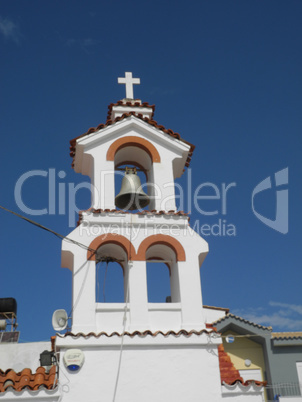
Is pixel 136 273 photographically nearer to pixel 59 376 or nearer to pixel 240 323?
pixel 59 376

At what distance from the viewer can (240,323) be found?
849 inches

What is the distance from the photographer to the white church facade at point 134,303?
10953 millimetres

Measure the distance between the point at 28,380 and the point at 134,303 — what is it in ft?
9.08

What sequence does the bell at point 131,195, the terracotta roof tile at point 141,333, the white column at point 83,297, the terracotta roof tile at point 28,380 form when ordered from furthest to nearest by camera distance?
1. the bell at point 131,195
2. the white column at point 83,297
3. the terracotta roof tile at point 141,333
4. the terracotta roof tile at point 28,380

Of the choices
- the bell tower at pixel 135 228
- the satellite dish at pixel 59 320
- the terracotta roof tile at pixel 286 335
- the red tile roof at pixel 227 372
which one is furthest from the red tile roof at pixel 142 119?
the terracotta roof tile at pixel 286 335

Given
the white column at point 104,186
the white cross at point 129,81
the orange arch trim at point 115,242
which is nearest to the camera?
the orange arch trim at point 115,242

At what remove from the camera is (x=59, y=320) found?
37.9ft

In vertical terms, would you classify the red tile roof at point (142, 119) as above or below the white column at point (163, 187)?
above

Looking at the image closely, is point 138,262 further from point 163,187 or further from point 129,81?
point 129,81

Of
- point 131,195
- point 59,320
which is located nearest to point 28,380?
point 59,320

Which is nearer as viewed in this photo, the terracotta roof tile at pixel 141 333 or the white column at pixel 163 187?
the terracotta roof tile at pixel 141 333

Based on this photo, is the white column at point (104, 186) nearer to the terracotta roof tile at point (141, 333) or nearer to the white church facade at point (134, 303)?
the white church facade at point (134, 303)

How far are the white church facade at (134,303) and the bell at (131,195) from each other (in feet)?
0.09

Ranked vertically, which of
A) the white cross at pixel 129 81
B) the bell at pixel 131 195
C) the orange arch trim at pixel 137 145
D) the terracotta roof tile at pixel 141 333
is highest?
the white cross at pixel 129 81
